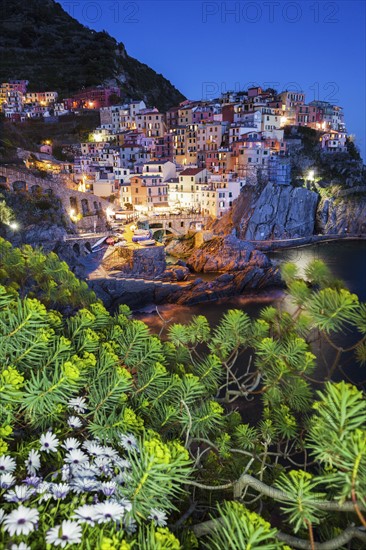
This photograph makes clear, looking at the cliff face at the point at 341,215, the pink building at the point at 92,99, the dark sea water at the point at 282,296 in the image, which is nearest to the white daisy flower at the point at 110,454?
the dark sea water at the point at 282,296

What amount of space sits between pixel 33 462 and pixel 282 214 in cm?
4400

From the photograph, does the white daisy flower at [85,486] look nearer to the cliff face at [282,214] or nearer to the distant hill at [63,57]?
the cliff face at [282,214]

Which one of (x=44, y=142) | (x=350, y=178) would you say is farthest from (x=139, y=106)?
(x=350, y=178)

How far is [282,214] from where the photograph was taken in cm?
4347

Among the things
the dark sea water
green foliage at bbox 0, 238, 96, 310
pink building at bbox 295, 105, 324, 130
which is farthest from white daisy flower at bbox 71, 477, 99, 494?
pink building at bbox 295, 105, 324, 130

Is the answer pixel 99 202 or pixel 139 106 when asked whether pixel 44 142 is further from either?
pixel 99 202

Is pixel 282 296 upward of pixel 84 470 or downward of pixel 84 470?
downward

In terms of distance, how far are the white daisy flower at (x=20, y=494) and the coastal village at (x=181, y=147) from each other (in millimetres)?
36270

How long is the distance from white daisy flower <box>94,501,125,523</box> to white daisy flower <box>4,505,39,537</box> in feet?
1.10

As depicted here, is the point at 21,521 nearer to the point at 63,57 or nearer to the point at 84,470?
the point at 84,470

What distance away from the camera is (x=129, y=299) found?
84.2 feet

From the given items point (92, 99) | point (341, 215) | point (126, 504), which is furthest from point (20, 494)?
point (92, 99)

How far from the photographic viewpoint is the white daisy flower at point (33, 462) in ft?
8.13

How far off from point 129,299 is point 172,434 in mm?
22073
